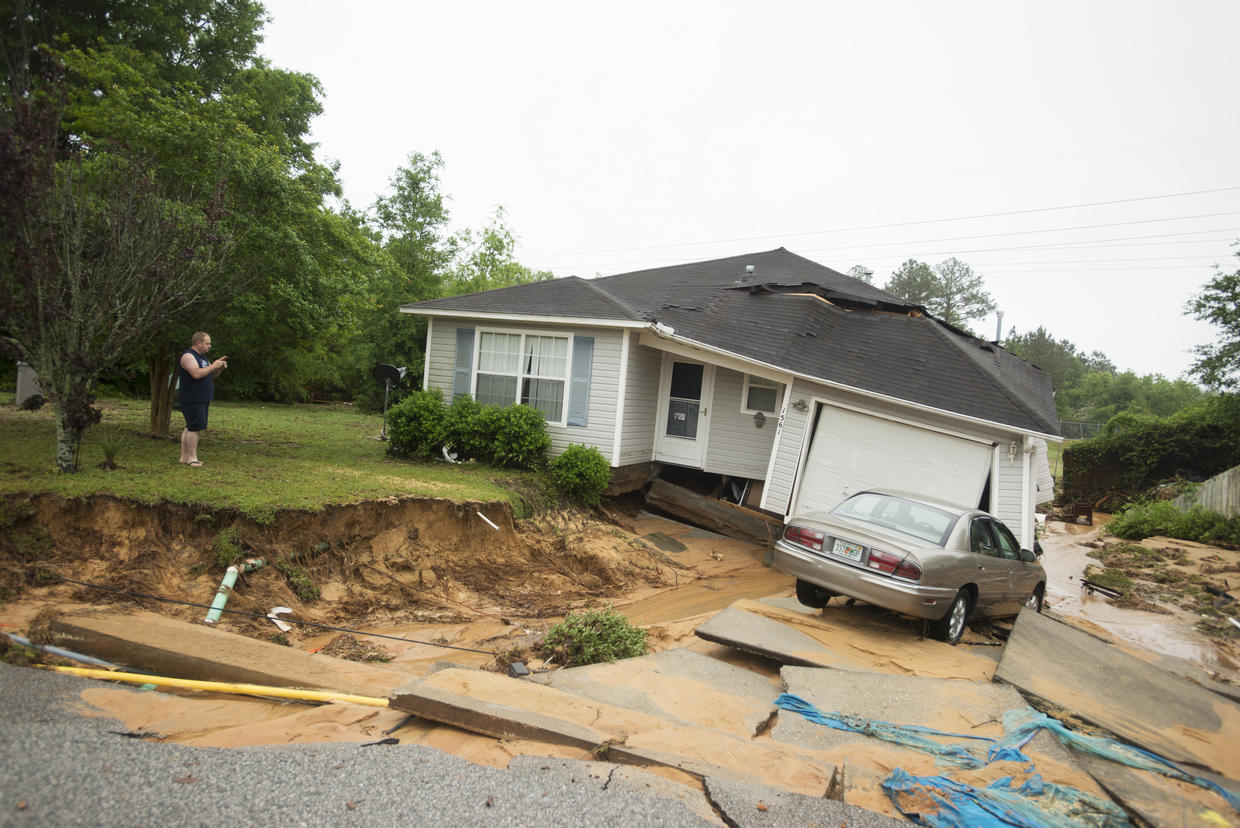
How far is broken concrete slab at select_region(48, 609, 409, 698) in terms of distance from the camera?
4.86m

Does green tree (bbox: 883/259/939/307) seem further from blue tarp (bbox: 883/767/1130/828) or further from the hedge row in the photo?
blue tarp (bbox: 883/767/1130/828)

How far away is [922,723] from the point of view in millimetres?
4816

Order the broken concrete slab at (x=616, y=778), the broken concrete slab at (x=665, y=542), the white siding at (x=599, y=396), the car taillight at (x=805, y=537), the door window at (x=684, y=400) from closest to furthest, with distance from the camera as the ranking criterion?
the broken concrete slab at (x=616, y=778)
the car taillight at (x=805, y=537)
the broken concrete slab at (x=665, y=542)
the white siding at (x=599, y=396)
the door window at (x=684, y=400)

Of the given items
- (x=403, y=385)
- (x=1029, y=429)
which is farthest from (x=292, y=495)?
(x=403, y=385)

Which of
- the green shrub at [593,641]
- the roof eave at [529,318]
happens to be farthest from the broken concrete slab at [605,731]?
the roof eave at [529,318]

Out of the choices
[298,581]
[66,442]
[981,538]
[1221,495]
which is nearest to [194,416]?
[66,442]

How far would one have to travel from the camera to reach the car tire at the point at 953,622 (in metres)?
7.16

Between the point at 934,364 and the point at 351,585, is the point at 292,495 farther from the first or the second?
the point at 934,364

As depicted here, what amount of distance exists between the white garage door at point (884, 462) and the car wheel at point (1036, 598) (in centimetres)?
145

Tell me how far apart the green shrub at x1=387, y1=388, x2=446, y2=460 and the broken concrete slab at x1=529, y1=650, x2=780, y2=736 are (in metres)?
7.69

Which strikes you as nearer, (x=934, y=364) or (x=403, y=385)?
(x=934, y=364)

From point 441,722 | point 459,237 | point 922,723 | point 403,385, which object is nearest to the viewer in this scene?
point 441,722

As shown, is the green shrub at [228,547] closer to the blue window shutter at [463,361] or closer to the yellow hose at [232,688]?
the yellow hose at [232,688]

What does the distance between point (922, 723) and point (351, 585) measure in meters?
5.91
